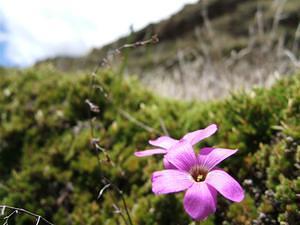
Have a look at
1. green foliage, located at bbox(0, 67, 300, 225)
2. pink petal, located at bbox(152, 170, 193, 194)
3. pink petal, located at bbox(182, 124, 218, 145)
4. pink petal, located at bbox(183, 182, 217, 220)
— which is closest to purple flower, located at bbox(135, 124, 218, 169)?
pink petal, located at bbox(182, 124, 218, 145)

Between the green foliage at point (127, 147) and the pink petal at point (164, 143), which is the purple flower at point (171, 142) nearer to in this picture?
the pink petal at point (164, 143)

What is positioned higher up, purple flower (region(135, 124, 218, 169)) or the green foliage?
purple flower (region(135, 124, 218, 169))

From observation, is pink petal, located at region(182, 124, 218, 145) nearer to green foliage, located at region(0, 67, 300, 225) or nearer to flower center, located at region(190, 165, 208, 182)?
flower center, located at region(190, 165, 208, 182)

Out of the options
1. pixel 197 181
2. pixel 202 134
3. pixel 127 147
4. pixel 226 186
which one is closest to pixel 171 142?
pixel 202 134

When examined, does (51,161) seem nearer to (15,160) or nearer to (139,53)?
(15,160)

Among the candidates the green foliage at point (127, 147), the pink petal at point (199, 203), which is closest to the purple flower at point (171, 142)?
the pink petal at point (199, 203)
